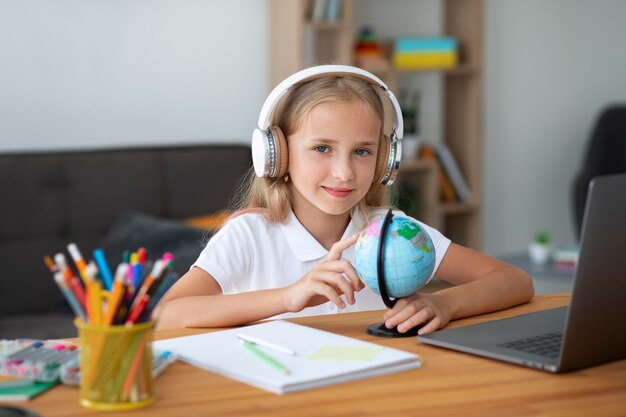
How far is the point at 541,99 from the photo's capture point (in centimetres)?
545

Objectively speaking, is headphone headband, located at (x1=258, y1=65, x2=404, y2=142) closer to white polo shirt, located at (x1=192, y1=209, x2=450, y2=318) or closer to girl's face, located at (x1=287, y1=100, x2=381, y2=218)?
girl's face, located at (x1=287, y1=100, x2=381, y2=218)

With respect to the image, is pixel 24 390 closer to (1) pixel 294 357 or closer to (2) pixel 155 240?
(1) pixel 294 357

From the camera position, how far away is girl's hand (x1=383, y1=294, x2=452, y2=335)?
4.51 ft

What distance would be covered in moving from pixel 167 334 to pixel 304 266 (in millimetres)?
→ 489

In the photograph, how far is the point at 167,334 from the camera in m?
1.40

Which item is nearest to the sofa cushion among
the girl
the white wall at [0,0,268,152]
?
the white wall at [0,0,268,152]

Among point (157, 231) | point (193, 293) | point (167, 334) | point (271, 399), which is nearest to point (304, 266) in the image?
point (193, 293)

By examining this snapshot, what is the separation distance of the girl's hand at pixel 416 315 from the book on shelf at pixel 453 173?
341 cm

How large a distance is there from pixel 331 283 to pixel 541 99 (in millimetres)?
4327

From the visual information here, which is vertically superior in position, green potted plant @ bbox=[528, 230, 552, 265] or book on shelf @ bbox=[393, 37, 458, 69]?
book on shelf @ bbox=[393, 37, 458, 69]

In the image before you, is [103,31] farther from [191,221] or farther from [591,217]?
[591,217]

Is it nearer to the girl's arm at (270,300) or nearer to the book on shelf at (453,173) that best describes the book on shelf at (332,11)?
the book on shelf at (453,173)

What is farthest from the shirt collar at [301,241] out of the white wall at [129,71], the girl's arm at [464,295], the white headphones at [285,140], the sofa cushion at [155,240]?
the white wall at [129,71]

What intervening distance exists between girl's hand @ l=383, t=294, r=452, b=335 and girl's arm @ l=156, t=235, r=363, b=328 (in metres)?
0.06
